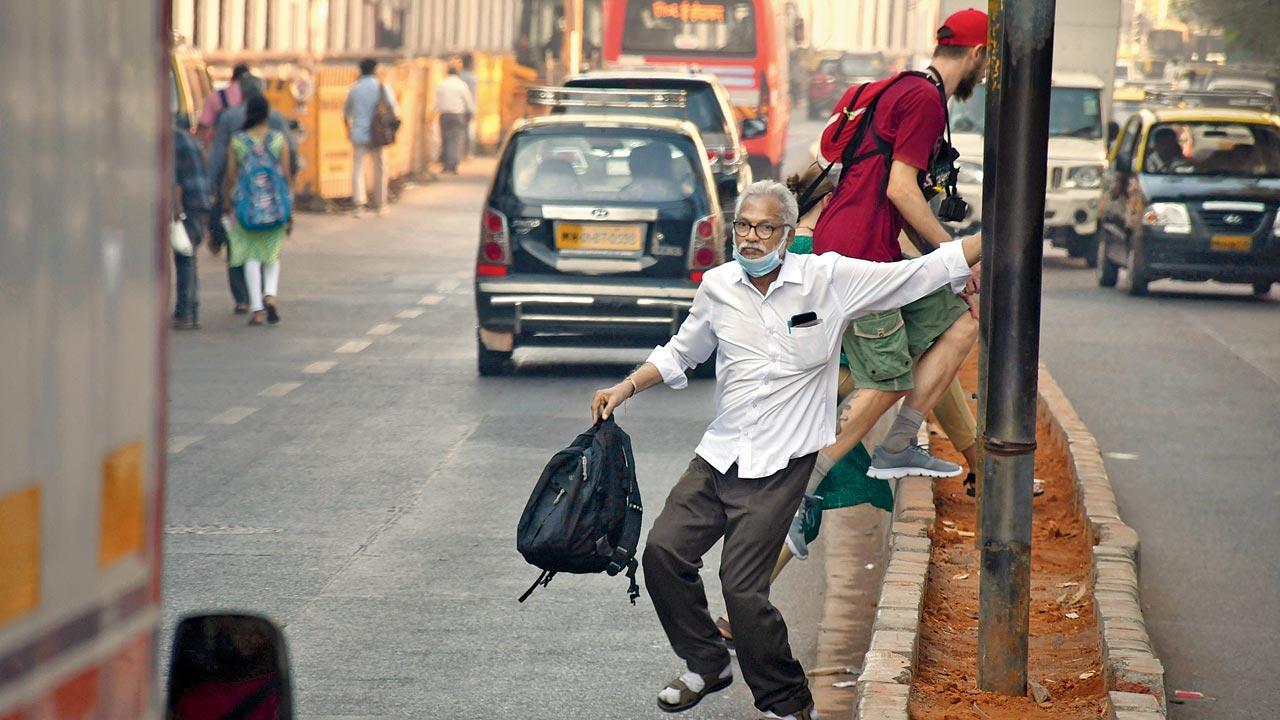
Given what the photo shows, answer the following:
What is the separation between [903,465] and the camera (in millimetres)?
7707

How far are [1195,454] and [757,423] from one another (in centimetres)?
606

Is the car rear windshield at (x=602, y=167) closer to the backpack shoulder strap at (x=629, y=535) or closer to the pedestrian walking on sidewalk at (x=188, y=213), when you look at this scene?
the pedestrian walking on sidewalk at (x=188, y=213)

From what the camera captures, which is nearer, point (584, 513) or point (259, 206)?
point (584, 513)

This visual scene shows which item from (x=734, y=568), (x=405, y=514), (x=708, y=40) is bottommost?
(x=405, y=514)

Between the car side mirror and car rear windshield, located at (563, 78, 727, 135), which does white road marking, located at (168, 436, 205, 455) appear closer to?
the car side mirror

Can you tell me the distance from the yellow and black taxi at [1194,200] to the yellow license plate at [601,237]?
834 centimetres

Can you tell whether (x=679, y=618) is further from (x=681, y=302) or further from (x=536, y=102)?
(x=536, y=102)

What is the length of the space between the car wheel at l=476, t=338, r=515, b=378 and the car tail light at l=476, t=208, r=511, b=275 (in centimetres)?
48

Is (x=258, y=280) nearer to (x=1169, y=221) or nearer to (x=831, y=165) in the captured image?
(x=1169, y=221)

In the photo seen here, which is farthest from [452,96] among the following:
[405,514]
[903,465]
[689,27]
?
[903,465]

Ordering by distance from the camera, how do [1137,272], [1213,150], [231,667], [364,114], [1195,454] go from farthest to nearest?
[364,114] < [1213,150] < [1137,272] < [1195,454] < [231,667]

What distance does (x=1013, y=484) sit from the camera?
5.47 metres

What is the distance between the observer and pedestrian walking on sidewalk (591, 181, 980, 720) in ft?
18.2

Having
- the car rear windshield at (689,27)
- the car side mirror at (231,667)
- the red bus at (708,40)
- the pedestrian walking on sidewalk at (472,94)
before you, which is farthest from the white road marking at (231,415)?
the pedestrian walking on sidewalk at (472,94)
